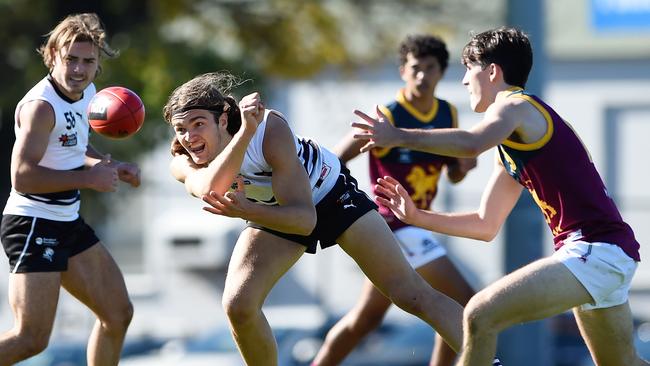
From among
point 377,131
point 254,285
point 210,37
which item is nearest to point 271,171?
point 254,285

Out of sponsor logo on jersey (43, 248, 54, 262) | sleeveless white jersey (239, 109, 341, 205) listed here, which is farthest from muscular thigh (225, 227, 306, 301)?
sponsor logo on jersey (43, 248, 54, 262)

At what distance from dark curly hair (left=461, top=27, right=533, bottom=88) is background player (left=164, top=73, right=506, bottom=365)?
3.46ft

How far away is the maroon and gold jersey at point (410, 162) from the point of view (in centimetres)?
789

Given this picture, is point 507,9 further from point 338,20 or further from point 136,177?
point 338,20

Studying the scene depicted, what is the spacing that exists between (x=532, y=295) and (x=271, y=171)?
5.09 ft

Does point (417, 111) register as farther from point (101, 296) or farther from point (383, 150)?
point (101, 296)

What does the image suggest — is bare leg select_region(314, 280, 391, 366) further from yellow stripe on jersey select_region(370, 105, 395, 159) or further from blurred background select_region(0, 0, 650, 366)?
blurred background select_region(0, 0, 650, 366)

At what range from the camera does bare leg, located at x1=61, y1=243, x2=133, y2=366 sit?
6812 millimetres

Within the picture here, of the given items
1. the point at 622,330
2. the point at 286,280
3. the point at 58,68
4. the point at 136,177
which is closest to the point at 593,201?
the point at 622,330

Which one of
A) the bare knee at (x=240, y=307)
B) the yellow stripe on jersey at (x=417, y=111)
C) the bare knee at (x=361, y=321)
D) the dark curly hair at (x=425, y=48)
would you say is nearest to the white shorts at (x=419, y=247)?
the bare knee at (x=361, y=321)

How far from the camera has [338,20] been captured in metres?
19.3

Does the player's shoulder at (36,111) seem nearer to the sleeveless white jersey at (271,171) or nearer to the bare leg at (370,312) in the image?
the sleeveless white jersey at (271,171)

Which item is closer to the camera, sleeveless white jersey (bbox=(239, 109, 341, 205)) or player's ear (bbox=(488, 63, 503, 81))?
player's ear (bbox=(488, 63, 503, 81))

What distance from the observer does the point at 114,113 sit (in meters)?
6.66
